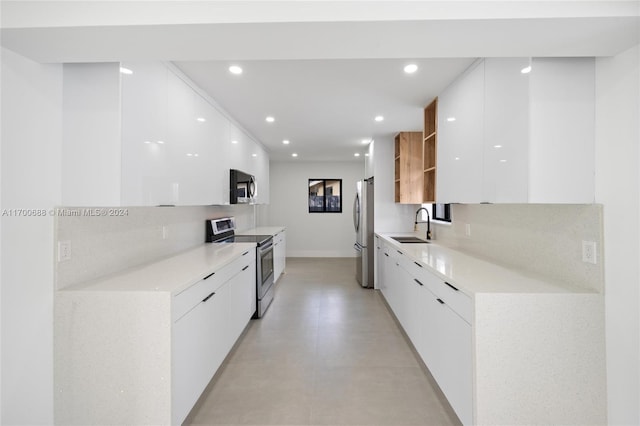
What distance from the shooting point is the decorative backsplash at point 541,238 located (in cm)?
165

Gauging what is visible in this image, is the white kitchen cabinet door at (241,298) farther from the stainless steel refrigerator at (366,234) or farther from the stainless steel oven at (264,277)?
the stainless steel refrigerator at (366,234)

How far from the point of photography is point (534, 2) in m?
1.19

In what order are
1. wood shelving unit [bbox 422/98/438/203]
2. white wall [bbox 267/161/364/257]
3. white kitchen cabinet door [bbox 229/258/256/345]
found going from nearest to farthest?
white kitchen cabinet door [bbox 229/258/256/345] < wood shelving unit [bbox 422/98/438/203] < white wall [bbox 267/161/364/257]

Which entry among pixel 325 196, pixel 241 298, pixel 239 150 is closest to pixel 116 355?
pixel 241 298

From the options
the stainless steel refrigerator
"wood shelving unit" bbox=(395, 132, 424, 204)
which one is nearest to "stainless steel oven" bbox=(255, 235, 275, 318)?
the stainless steel refrigerator

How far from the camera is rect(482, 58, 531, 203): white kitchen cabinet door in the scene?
1.65m

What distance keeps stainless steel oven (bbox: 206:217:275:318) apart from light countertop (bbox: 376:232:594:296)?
1840 millimetres

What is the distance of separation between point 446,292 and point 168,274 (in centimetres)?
185

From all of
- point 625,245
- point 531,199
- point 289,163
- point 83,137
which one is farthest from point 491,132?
point 289,163

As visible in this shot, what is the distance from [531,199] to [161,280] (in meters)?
2.19

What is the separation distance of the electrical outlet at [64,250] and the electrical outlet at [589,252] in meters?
2.93

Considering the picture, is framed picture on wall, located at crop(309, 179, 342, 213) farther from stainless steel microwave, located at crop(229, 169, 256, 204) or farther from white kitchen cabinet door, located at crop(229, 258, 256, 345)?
white kitchen cabinet door, located at crop(229, 258, 256, 345)

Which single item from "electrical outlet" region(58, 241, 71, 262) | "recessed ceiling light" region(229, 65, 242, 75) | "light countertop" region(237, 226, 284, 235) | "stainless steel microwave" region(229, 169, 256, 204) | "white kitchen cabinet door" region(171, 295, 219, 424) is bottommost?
"white kitchen cabinet door" region(171, 295, 219, 424)

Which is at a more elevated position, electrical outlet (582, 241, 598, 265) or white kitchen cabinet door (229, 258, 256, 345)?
electrical outlet (582, 241, 598, 265)
